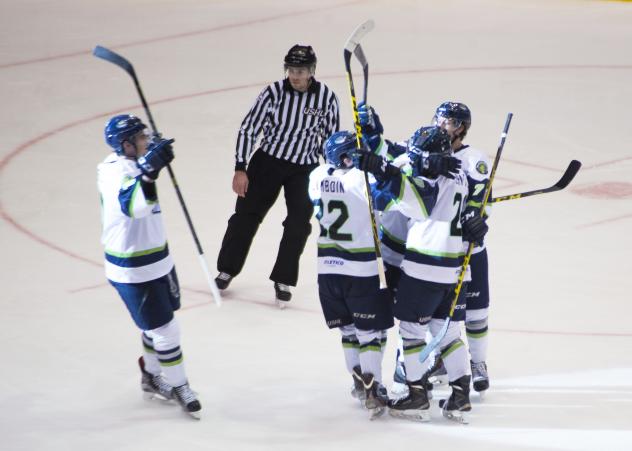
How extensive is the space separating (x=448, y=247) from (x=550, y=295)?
2074 mm

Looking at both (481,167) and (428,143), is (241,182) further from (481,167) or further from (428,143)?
(428,143)

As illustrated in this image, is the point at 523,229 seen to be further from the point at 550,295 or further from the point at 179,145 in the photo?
the point at 179,145

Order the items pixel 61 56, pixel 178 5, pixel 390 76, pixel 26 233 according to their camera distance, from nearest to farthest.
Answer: pixel 26 233
pixel 390 76
pixel 61 56
pixel 178 5

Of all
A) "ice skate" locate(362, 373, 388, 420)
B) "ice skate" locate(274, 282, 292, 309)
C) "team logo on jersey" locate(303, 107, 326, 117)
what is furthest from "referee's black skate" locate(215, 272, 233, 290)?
"ice skate" locate(362, 373, 388, 420)

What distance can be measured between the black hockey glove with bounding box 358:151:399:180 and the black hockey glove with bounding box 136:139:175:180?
0.81 meters

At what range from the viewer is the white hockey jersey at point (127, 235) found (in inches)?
226

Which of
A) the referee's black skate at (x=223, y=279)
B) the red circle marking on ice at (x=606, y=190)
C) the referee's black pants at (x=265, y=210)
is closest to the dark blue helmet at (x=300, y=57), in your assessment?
the referee's black pants at (x=265, y=210)

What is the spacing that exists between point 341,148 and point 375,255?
19.9 inches

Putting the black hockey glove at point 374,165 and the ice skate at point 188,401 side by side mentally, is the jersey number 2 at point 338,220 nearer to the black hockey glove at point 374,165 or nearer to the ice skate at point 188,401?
the black hockey glove at point 374,165

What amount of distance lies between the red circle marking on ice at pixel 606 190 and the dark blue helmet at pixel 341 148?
3965 mm

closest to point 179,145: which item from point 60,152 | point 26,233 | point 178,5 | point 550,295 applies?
point 60,152

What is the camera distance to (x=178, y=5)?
634 inches

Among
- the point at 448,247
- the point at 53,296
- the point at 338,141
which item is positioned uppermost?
the point at 338,141

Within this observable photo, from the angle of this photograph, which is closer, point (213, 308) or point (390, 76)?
point (213, 308)
